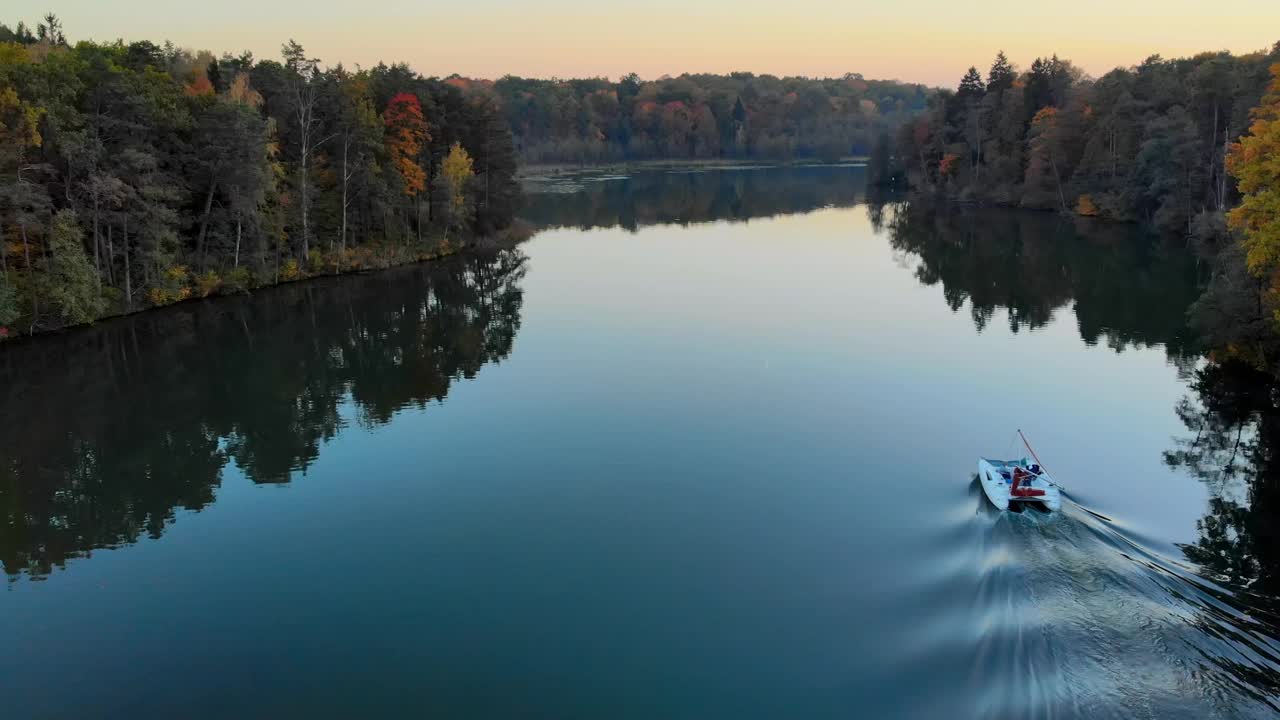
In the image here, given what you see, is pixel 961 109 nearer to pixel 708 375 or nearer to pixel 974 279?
pixel 974 279

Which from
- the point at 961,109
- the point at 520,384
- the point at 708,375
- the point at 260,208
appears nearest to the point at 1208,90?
the point at 961,109

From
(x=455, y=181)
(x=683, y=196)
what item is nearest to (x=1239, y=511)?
(x=455, y=181)

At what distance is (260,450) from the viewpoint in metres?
29.9

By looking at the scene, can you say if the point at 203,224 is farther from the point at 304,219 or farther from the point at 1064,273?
the point at 1064,273

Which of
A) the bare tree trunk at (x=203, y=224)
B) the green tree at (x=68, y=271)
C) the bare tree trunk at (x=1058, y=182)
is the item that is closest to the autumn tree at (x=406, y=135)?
the bare tree trunk at (x=203, y=224)

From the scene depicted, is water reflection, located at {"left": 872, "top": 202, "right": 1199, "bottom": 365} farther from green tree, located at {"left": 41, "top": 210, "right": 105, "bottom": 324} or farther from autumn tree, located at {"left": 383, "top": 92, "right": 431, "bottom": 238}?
green tree, located at {"left": 41, "top": 210, "right": 105, "bottom": 324}

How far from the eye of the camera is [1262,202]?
3228 cm

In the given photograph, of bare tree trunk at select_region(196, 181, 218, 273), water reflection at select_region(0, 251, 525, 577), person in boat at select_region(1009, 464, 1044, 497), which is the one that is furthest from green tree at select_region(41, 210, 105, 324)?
person in boat at select_region(1009, 464, 1044, 497)

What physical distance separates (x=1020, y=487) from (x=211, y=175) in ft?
158

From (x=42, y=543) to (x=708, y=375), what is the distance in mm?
22962

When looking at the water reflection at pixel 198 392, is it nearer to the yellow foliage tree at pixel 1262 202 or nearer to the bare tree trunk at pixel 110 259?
the bare tree trunk at pixel 110 259

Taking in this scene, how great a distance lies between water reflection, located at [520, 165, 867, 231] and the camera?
9994 centimetres

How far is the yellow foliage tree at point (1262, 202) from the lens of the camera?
3141cm

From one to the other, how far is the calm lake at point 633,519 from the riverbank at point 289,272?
320 cm
